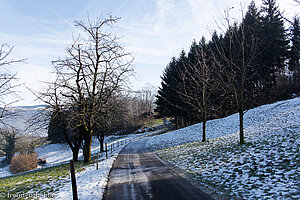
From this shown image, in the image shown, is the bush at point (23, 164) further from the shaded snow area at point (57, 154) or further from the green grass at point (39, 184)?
the green grass at point (39, 184)

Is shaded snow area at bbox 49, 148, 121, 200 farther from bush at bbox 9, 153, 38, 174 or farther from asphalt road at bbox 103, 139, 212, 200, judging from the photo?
bush at bbox 9, 153, 38, 174

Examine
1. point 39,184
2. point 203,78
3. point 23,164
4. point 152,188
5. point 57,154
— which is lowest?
point 57,154

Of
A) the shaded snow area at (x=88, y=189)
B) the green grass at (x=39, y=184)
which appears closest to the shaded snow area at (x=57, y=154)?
the green grass at (x=39, y=184)

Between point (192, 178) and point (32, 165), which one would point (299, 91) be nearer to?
point (192, 178)

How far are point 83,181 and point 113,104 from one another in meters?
7.56

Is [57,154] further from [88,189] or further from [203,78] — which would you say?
[88,189]

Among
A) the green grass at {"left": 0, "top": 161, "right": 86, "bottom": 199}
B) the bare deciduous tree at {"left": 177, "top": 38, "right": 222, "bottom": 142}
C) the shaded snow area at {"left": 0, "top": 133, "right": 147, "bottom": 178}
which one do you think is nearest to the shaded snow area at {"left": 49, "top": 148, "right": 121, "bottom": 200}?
the green grass at {"left": 0, "top": 161, "right": 86, "bottom": 199}

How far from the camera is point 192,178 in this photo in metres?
7.79

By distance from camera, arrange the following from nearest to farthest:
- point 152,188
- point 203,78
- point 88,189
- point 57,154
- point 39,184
Answer: point 152,188 → point 88,189 → point 39,184 → point 203,78 → point 57,154

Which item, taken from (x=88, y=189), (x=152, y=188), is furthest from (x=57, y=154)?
(x=152, y=188)

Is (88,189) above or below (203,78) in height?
below

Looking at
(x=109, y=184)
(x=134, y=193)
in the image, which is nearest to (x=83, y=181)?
(x=109, y=184)

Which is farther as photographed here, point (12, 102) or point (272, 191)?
point (12, 102)

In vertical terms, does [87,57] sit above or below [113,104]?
above
